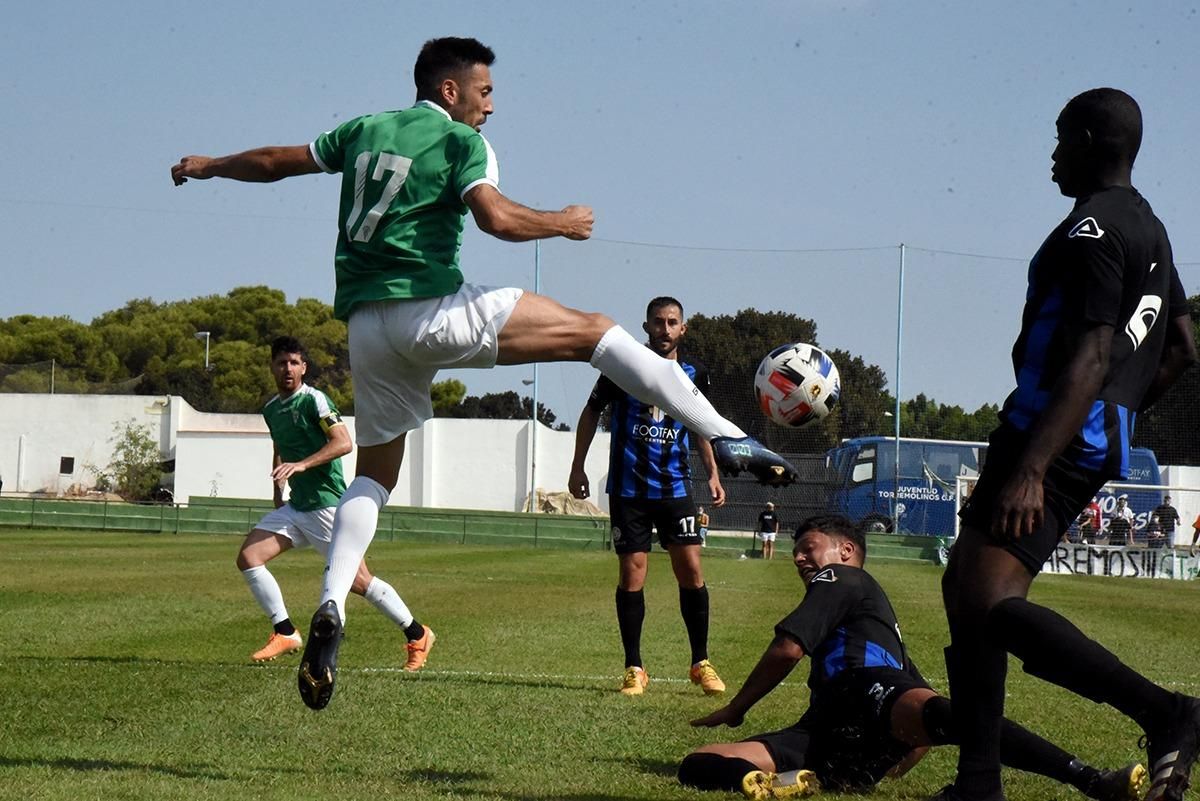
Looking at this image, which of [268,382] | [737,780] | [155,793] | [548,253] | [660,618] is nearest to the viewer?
[155,793]

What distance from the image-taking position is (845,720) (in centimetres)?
490

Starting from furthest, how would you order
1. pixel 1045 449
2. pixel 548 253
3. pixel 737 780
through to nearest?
1. pixel 548 253
2. pixel 737 780
3. pixel 1045 449

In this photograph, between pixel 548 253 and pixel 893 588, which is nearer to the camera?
pixel 893 588

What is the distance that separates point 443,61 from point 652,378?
1494 millimetres

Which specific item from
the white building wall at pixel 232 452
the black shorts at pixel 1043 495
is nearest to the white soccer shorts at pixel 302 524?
the black shorts at pixel 1043 495

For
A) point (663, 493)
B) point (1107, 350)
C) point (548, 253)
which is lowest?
point (663, 493)

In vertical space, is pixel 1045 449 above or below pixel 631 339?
below

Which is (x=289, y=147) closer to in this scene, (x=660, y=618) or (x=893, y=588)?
(x=660, y=618)

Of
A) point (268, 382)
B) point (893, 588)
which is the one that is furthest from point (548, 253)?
point (268, 382)

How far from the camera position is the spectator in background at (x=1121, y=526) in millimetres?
34562

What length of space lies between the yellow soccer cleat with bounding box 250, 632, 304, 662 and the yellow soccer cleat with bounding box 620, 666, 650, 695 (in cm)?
240

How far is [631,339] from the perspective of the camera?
5.04 metres

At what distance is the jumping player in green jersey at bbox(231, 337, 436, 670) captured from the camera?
30.1 ft

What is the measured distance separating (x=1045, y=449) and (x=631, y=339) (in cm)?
162
